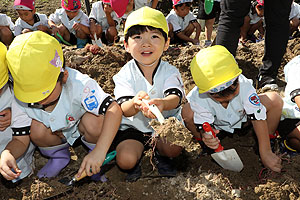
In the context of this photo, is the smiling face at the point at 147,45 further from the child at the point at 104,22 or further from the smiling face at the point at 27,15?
the smiling face at the point at 27,15

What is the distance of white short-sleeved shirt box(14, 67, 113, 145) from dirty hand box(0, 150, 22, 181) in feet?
0.76

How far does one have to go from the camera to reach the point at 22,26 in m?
4.37

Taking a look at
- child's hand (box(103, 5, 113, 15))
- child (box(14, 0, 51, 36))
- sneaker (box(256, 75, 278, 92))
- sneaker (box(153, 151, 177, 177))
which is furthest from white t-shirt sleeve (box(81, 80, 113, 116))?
child (box(14, 0, 51, 36))

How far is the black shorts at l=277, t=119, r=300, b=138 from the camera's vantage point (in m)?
1.95

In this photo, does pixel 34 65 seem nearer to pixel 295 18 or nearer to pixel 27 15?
pixel 27 15

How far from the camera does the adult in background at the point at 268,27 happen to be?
225 cm

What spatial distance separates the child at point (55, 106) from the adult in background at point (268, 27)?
3.84 ft

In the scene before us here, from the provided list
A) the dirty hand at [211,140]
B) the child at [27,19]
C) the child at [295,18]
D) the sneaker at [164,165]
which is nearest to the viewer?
the dirty hand at [211,140]

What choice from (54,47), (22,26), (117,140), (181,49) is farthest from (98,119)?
(22,26)

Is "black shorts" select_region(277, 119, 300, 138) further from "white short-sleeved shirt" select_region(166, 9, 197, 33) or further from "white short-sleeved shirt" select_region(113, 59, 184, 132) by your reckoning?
"white short-sleeved shirt" select_region(166, 9, 197, 33)

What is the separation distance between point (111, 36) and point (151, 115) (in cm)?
296

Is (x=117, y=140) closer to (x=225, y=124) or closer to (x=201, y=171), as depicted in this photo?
(x=201, y=171)

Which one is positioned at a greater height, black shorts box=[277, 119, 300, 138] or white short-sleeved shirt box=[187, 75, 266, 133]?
white short-sleeved shirt box=[187, 75, 266, 133]

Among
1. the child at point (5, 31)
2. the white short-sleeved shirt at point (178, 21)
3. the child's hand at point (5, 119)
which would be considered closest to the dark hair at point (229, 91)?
the child's hand at point (5, 119)
